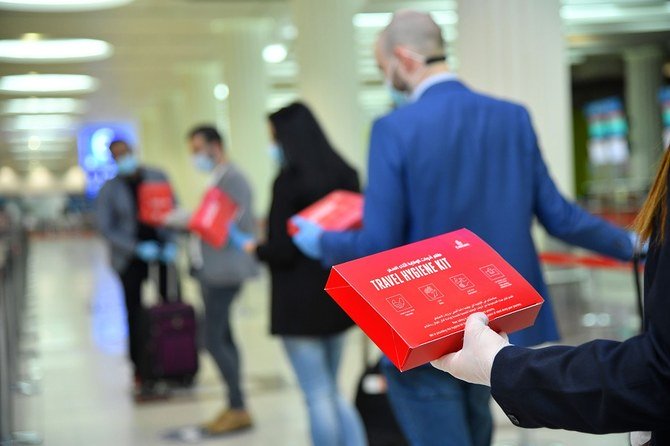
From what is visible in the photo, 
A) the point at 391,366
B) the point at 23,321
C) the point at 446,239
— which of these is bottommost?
the point at 23,321

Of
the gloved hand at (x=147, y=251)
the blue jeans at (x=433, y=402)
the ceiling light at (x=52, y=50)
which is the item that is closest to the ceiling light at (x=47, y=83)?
the ceiling light at (x=52, y=50)

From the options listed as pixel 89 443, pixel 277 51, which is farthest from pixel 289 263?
pixel 277 51

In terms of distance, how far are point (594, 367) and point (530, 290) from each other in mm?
402

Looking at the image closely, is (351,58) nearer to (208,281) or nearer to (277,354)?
(277,354)

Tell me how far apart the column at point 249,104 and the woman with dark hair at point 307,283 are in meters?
14.7

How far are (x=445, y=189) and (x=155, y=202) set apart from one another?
4.73 meters

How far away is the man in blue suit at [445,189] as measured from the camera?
2.86 m

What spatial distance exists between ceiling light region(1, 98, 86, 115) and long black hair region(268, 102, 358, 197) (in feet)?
98.5

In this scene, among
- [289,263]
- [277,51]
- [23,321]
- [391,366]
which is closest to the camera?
[391,366]

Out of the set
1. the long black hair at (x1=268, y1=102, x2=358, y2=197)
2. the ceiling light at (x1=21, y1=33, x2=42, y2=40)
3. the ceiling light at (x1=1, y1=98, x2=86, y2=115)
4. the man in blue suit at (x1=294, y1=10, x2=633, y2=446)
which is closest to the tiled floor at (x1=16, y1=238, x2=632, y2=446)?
the man in blue suit at (x1=294, y1=10, x2=633, y2=446)

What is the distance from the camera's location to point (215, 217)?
575 cm

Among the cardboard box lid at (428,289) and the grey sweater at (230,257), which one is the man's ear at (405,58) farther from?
the grey sweater at (230,257)

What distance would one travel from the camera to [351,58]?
1313 centimetres

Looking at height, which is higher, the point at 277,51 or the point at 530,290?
the point at 277,51
